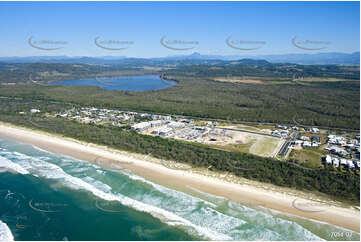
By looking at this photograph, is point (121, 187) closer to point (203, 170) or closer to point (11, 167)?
point (203, 170)

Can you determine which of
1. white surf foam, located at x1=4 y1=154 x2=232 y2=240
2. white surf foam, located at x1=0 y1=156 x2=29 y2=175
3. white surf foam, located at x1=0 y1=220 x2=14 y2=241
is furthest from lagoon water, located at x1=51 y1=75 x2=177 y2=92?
white surf foam, located at x1=0 y1=220 x2=14 y2=241

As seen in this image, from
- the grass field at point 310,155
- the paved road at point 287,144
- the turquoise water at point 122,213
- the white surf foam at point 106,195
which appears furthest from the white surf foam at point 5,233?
the grass field at point 310,155

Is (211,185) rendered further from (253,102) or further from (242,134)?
(253,102)

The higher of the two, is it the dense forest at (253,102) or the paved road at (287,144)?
the dense forest at (253,102)

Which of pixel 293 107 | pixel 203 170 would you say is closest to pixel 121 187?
pixel 203 170

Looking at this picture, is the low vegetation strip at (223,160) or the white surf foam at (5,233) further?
the low vegetation strip at (223,160)

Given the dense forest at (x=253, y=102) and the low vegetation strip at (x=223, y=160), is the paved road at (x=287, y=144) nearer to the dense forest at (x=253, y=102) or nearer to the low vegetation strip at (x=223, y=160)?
the low vegetation strip at (x=223, y=160)

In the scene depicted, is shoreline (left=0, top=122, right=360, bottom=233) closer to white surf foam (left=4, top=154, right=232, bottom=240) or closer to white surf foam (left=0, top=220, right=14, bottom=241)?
white surf foam (left=4, top=154, right=232, bottom=240)
